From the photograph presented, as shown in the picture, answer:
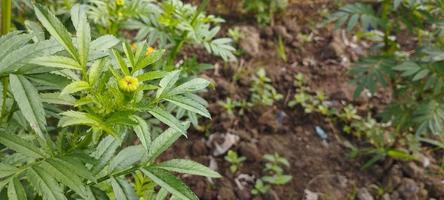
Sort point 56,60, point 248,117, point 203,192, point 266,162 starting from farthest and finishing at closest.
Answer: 1. point 248,117
2. point 266,162
3. point 203,192
4. point 56,60

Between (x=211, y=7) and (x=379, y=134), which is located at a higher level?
(x=211, y=7)

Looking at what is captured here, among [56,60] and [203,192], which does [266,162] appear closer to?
[203,192]

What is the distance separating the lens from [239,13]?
12.8ft

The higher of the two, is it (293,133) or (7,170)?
(7,170)

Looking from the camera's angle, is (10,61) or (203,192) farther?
(203,192)

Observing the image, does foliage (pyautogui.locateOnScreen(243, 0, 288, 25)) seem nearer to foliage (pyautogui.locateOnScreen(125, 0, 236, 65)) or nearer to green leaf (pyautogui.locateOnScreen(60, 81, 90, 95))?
foliage (pyautogui.locateOnScreen(125, 0, 236, 65))

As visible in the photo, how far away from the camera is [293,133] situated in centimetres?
315

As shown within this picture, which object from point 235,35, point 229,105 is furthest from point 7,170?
point 235,35

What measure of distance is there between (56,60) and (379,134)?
229cm

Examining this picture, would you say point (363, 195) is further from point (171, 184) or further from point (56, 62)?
point (56, 62)

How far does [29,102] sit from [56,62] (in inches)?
4.0

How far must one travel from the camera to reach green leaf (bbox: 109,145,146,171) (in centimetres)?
133

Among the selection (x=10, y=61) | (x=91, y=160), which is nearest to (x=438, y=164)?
(x=91, y=160)

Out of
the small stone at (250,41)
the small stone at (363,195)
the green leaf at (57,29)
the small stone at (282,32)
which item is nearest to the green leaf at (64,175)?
the green leaf at (57,29)
